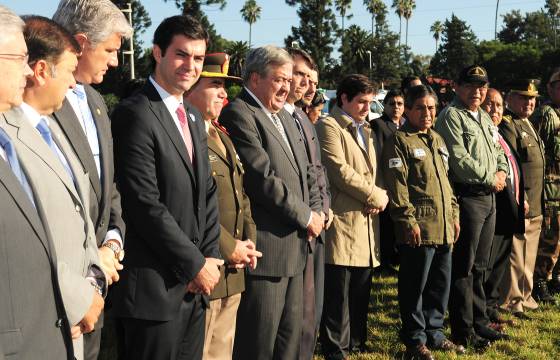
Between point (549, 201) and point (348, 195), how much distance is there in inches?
126

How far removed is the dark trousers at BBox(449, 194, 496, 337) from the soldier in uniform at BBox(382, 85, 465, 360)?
0.21 m

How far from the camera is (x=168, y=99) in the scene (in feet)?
10.8

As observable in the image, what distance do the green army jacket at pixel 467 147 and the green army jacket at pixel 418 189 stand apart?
0.30 metres

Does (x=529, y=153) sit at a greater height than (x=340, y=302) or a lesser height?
greater

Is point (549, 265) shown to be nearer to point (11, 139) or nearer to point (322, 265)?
point (322, 265)

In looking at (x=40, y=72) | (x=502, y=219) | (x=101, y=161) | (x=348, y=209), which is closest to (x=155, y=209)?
(x=101, y=161)

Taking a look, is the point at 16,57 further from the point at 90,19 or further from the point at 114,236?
the point at 114,236

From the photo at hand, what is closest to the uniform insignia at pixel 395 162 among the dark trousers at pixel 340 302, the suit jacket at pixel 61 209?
the dark trousers at pixel 340 302

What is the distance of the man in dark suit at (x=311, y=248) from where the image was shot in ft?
15.0

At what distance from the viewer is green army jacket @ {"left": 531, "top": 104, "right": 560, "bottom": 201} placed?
7.28m

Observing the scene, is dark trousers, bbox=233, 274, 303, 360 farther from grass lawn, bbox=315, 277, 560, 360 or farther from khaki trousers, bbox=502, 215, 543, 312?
khaki trousers, bbox=502, 215, 543, 312

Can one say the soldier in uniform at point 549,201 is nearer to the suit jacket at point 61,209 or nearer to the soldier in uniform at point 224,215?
the soldier in uniform at point 224,215

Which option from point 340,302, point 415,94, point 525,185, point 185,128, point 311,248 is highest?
point 415,94

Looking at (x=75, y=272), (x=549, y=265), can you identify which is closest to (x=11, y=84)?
(x=75, y=272)
